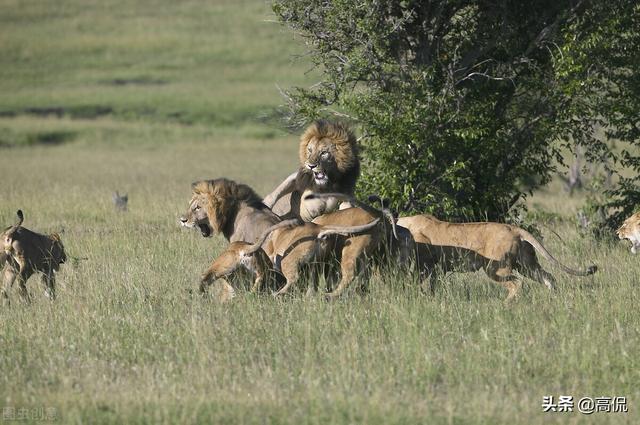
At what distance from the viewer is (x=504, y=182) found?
14.1 metres

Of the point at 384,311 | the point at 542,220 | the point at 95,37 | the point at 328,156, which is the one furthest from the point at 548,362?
the point at 95,37

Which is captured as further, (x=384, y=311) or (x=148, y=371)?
(x=384, y=311)

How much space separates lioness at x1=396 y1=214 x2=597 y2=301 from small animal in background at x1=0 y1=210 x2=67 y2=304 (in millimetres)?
3250

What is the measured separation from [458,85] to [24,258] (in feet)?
20.6

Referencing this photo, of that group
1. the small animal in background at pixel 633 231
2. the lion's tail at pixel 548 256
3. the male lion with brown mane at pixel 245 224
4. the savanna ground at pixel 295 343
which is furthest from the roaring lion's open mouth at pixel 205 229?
the small animal in background at pixel 633 231

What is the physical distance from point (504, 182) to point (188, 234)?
13.0ft

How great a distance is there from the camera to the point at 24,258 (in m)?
9.73

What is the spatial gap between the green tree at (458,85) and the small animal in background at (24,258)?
4.31m

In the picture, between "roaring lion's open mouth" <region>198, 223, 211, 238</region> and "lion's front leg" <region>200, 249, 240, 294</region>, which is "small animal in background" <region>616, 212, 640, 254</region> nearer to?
"roaring lion's open mouth" <region>198, 223, 211, 238</region>

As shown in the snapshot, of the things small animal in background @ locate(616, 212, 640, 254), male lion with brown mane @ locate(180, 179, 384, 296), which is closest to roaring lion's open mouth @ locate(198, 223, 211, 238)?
male lion with brown mane @ locate(180, 179, 384, 296)

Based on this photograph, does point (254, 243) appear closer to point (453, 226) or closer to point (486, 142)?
point (453, 226)

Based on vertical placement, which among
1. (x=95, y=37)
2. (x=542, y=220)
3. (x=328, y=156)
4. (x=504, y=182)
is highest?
(x=328, y=156)

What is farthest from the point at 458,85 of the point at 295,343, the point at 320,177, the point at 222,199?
the point at 295,343

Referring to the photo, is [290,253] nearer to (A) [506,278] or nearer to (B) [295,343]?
(B) [295,343]
